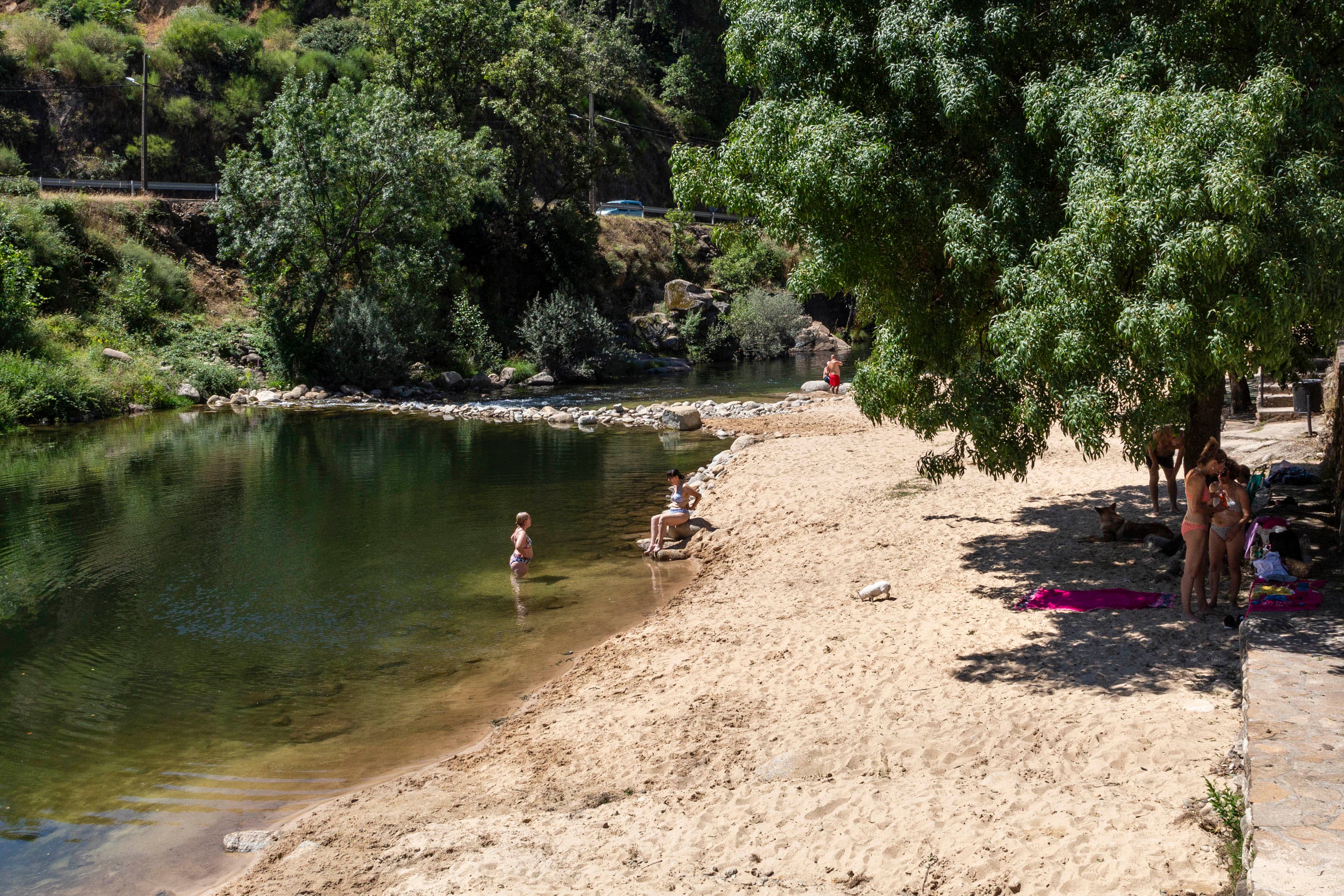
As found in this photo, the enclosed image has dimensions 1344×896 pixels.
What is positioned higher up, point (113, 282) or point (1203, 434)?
point (113, 282)

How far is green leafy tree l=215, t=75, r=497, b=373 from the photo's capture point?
37125 mm

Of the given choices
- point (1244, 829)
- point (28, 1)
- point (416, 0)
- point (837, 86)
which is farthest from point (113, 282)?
point (1244, 829)

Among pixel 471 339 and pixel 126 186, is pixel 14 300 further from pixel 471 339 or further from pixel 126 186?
pixel 471 339

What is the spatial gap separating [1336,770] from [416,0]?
151ft

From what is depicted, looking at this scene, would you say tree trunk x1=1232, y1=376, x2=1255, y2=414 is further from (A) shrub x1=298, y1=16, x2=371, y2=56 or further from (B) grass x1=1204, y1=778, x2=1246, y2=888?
(A) shrub x1=298, y1=16, x2=371, y2=56

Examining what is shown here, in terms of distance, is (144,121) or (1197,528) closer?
(1197,528)

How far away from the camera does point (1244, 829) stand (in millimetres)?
5387

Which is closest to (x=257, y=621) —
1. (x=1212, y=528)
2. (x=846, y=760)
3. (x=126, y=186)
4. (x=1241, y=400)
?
(x=846, y=760)

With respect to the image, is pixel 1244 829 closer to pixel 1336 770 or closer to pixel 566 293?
pixel 1336 770

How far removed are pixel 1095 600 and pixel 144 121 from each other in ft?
156

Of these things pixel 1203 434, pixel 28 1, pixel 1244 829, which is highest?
pixel 28 1

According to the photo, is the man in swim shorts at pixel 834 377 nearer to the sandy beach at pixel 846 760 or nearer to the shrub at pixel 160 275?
the sandy beach at pixel 846 760

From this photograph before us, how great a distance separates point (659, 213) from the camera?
64.9m

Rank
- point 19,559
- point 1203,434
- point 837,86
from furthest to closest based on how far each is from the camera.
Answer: point 19,559 < point 1203,434 < point 837,86
